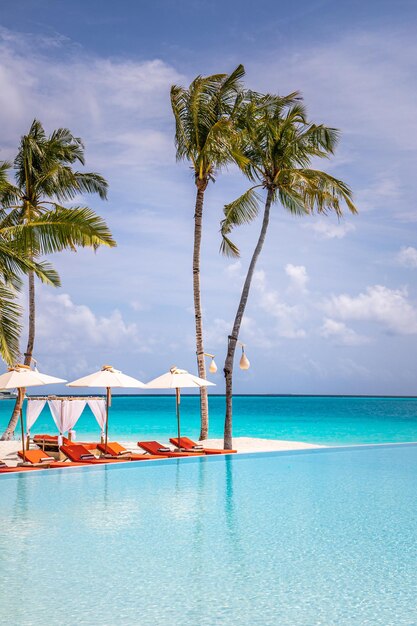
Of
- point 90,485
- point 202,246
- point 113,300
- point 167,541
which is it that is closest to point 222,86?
point 202,246

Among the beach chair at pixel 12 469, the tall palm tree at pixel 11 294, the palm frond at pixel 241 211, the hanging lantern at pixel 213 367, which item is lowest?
the beach chair at pixel 12 469

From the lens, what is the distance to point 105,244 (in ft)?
33.8

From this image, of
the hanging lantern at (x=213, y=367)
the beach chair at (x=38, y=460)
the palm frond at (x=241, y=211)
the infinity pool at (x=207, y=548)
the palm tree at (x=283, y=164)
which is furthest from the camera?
the hanging lantern at (x=213, y=367)

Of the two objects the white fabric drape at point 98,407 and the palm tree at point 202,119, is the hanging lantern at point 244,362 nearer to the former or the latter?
the palm tree at point 202,119

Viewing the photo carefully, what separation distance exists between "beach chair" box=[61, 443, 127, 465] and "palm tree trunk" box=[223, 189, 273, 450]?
10.6 ft

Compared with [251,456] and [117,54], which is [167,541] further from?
[117,54]

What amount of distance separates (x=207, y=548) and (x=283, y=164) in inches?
407

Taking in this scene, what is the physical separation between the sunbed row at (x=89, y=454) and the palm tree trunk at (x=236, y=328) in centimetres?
105

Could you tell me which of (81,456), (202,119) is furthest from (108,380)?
(202,119)

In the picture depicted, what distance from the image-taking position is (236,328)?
16.0m

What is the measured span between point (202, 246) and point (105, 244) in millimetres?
7826

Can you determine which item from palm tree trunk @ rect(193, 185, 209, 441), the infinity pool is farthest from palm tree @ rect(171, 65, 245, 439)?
the infinity pool

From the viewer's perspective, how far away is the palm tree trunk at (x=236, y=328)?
15562 mm

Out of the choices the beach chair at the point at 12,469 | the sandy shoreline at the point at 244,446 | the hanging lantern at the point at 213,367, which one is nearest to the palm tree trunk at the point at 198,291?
the hanging lantern at the point at 213,367
